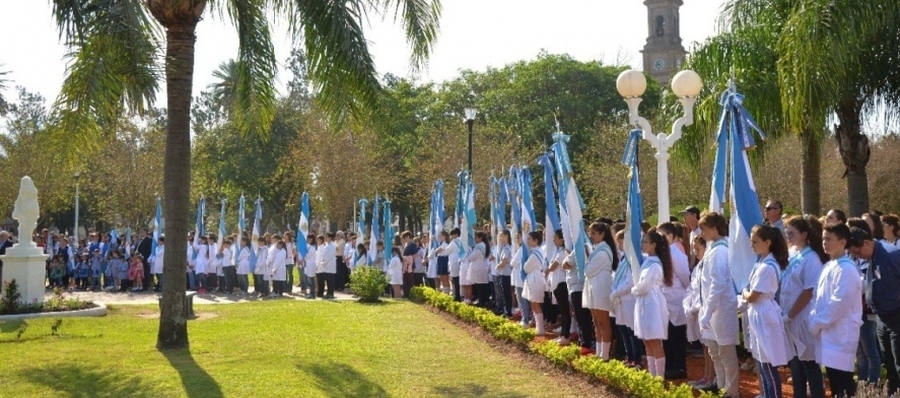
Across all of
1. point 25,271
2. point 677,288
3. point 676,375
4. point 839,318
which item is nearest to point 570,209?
point 677,288

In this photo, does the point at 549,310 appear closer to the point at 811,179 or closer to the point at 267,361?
the point at 811,179

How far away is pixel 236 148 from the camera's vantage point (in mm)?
44656

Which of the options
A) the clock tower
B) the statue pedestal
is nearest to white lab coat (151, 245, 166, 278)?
the statue pedestal

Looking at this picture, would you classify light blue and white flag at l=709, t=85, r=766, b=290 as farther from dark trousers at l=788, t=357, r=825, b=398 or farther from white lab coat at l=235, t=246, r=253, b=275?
white lab coat at l=235, t=246, r=253, b=275

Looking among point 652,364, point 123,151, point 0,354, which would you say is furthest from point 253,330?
point 123,151

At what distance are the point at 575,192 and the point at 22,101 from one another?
125 feet

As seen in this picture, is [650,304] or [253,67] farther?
[253,67]

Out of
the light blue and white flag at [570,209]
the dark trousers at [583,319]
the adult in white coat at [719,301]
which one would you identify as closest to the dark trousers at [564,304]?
the light blue and white flag at [570,209]

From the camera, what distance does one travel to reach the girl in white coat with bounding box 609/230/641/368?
1000 centimetres

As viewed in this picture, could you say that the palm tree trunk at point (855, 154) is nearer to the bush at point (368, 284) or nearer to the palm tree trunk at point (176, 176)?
the palm tree trunk at point (176, 176)

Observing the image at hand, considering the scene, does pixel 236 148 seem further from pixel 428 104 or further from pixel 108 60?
pixel 108 60

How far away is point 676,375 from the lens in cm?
997

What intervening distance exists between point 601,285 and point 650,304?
1641mm

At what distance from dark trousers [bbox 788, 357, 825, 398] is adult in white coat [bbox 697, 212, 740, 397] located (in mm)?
646
